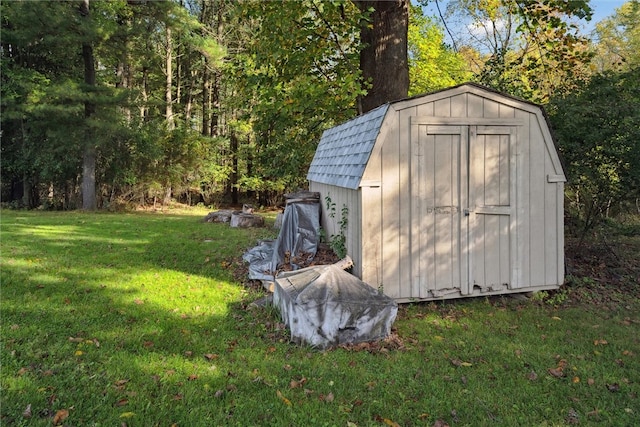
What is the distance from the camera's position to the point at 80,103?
16594 millimetres

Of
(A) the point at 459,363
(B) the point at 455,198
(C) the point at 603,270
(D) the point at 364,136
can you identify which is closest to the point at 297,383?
(A) the point at 459,363

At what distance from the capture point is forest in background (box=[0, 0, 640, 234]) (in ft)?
25.6

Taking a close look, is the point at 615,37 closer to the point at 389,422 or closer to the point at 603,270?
the point at 603,270

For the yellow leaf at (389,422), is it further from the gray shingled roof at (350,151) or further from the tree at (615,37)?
the tree at (615,37)

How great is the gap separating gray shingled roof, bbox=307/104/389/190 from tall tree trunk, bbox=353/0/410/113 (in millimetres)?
1361

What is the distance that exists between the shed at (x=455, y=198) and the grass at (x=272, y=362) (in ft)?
1.63

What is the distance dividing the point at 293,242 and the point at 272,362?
3.60 m

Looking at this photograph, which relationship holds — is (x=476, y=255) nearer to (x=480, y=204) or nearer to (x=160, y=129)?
(x=480, y=204)

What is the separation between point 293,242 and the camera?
7.62 meters

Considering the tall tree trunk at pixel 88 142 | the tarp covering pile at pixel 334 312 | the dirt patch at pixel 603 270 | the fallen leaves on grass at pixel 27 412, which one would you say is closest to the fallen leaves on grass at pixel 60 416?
the fallen leaves on grass at pixel 27 412

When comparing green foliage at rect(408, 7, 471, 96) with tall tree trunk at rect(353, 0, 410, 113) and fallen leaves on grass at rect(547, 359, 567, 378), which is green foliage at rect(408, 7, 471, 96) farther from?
fallen leaves on grass at rect(547, 359, 567, 378)

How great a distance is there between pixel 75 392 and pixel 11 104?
17.1 meters

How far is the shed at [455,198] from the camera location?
18.9ft

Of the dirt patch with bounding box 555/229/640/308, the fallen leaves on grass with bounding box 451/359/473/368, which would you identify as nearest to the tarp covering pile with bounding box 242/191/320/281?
the fallen leaves on grass with bounding box 451/359/473/368
